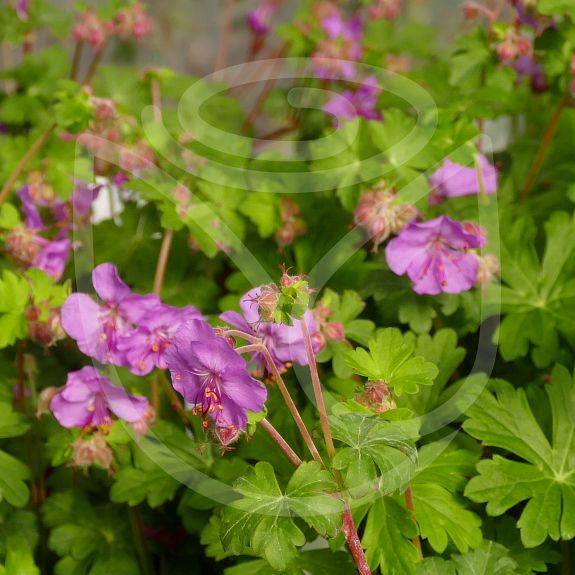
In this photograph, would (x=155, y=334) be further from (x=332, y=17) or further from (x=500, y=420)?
(x=332, y=17)

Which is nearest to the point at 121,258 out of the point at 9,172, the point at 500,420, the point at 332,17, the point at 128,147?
the point at 128,147

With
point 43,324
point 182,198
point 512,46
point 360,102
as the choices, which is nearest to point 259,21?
point 360,102

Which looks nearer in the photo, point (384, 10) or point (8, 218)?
point (8, 218)

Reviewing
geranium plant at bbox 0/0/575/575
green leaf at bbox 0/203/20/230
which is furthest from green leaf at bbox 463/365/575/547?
green leaf at bbox 0/203/20/230

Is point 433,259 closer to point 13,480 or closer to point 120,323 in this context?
point 120,323

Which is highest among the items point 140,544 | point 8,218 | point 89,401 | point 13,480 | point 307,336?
point 307,336

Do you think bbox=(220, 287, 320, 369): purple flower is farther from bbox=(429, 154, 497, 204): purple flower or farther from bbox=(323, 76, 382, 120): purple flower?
bbox=(323, 76, 382, 120): purple flower

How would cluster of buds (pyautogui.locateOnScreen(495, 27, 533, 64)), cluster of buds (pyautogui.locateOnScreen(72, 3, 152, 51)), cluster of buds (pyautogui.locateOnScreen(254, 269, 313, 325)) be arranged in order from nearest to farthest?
cluster of buds (pyautogui.locateOnScreen(254, 269, 313, 325)) < cluster of buds (pyautogui.locateOnScreen(495, 27, 533, 64)) < cluster of buds (pyautogui.locateOnScreen(72, 3, 152, 51))

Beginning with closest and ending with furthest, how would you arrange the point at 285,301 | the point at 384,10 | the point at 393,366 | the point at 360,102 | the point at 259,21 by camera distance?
the point at 285,301 → the point at 393,366 → the point at 360,102 → the point at 384,10 → the point at 259,21
